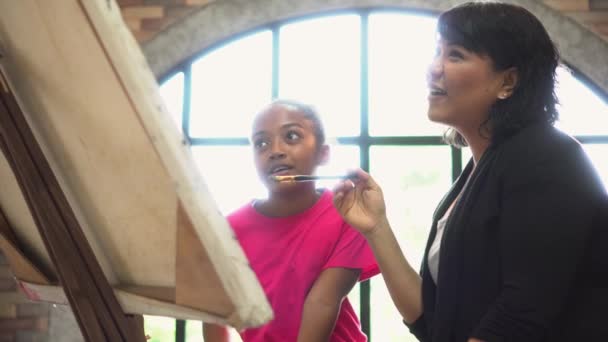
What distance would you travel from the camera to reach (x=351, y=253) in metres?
1.21

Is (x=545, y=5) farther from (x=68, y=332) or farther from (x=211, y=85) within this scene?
(x=68, y=332)

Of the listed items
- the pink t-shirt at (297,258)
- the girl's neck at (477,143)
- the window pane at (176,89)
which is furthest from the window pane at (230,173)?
the girl's neck at (477,143)

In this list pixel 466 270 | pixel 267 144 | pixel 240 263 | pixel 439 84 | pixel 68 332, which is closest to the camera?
pixel 240 263

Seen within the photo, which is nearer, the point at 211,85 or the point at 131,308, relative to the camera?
the point at 131,308

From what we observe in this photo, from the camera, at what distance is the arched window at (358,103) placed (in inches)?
137

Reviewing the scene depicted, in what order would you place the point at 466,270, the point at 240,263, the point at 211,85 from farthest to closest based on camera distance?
the point at 211,85, the point at 466,270, the point at 240,263

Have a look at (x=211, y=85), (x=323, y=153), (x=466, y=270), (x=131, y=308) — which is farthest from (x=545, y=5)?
(x=131, y=308)

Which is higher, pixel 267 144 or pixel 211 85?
pixel 211 85

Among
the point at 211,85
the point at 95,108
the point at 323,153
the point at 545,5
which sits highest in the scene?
the point at 545,5

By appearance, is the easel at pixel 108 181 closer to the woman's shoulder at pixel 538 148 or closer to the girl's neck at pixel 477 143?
the woman's shoulder at pixel 538 148

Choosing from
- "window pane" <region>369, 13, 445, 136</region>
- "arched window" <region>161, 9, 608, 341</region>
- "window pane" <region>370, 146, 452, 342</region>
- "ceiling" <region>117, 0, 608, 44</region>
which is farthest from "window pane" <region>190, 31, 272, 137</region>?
"window pane" <region>370, 146, 452, 342</region>

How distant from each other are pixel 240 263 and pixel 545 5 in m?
3.26

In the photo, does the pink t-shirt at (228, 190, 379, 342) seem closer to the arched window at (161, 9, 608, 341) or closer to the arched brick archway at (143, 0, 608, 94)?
the arched window at (161, 9, 608, 341)

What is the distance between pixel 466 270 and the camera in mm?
905
